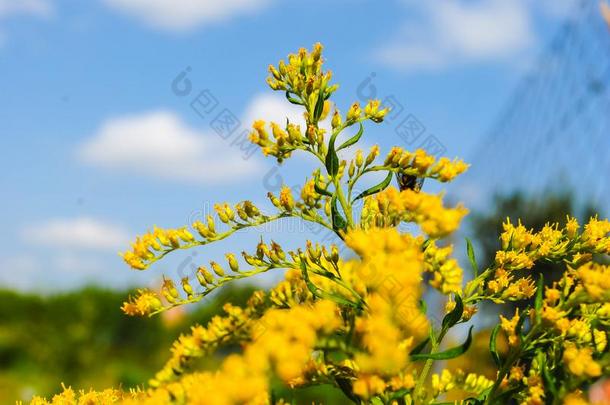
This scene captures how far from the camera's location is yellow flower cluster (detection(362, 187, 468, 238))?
1.96 meters

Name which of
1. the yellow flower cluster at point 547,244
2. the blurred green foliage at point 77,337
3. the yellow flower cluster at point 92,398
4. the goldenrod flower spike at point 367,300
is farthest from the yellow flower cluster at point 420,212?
the blurred green foliage at point 77,337

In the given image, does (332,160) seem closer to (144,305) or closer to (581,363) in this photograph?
(144,305)

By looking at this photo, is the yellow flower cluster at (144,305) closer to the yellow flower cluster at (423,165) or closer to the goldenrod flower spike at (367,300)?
the goldenrod flower spike at (367,300)

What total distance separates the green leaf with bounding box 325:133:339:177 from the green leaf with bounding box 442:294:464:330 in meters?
0.57

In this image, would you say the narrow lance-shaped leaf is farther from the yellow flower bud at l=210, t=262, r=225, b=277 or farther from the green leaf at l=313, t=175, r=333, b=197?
the yellow flower bud at l=210, t=262, r=225, b=277

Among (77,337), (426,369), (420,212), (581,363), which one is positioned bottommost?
(581,363)

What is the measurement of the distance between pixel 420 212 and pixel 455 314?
1.30 feet

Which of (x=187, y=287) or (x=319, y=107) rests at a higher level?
(x=319, y=107)

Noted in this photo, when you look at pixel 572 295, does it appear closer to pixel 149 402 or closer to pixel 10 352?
pixel 149 402

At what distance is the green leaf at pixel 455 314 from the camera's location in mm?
2160

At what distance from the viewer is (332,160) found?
2346 mm

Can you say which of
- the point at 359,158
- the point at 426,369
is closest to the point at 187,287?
the point at 359,158

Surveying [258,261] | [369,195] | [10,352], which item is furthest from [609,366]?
[10,352]

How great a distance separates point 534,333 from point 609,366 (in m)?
0.24
